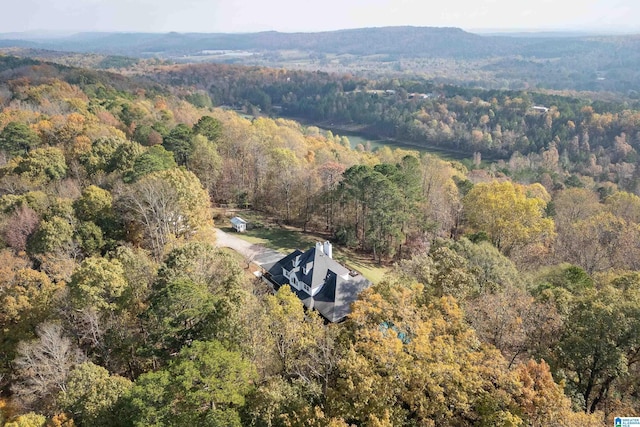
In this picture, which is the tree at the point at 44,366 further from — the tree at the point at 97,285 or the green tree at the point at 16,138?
the green tree at the point at 16,138

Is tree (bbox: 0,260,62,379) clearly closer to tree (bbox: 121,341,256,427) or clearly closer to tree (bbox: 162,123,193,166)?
tree (bbox: 121,341,256,427)

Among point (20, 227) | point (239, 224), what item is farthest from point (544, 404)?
point (239, 224)

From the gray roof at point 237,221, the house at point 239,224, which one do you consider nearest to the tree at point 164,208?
the house at point 239,224

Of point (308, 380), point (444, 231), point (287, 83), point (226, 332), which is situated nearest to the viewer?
point (308, 380)

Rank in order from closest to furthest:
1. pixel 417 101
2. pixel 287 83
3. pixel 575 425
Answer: pixel 575 425
pixel 417 101
pixel 287 83

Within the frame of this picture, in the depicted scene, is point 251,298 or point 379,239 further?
point 379,239

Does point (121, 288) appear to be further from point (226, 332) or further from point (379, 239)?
point (379, 239)

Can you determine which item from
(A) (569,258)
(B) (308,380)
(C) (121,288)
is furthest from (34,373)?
(A) (569,258)

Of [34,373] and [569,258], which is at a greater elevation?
[34,373]
